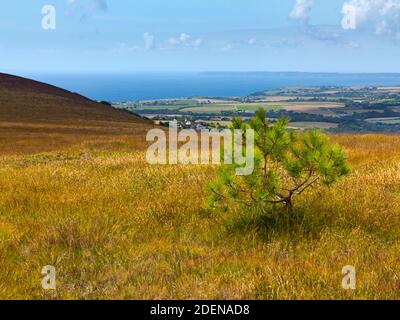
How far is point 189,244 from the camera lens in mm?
6867

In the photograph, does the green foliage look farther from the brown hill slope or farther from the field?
the brown hill slope

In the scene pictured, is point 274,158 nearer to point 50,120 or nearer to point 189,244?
point 189,244

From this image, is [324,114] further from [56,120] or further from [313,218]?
[313,218]

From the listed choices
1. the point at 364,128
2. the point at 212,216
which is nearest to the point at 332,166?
the point at 212,216

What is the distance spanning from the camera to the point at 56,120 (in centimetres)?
6109

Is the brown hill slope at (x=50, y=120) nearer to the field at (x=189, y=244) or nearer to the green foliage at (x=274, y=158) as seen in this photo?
the field at (x=189, y=244)

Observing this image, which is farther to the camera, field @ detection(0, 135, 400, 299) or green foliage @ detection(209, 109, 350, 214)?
green foliage @ detection(209, 109, 350, 214)

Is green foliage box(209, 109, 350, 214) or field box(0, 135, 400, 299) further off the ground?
green foliage box(209, 109, 350, 214)

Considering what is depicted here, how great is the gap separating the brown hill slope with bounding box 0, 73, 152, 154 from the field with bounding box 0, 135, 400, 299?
25061 millimetres

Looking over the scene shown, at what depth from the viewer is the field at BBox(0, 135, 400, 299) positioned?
5203mm

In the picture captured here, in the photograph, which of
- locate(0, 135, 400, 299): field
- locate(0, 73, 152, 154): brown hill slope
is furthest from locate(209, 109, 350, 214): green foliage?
locate(0, 73, 152, 154): brown hill slope

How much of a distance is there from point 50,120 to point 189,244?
5769 cm

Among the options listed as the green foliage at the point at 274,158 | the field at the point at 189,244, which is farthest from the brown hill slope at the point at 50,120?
the green foliage at the point at 274,158

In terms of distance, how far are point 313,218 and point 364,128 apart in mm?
112161
